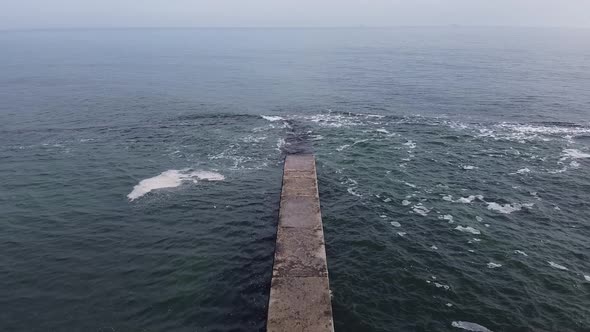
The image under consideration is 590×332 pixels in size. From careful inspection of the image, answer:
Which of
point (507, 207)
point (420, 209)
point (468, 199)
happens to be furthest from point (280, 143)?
point (507, 207)

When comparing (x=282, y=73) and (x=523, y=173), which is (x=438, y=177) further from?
(x=282, y=73)

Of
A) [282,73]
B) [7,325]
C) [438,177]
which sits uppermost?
[282,73]

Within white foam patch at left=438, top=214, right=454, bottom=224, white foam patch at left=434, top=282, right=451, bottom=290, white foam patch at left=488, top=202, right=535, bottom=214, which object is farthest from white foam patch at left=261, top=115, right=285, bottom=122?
white foam patch at left=434, top=282, right=451, bottom=290

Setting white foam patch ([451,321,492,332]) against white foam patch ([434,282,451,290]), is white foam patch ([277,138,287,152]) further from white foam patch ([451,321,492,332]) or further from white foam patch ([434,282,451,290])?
white foam patch ([451,321,492,332])

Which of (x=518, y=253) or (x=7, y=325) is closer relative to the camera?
(x=7, y=325)

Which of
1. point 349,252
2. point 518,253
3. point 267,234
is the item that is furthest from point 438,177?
point 267,234

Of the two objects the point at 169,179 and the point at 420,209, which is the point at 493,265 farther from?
the point at 169,179

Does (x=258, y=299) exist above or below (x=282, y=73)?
below
